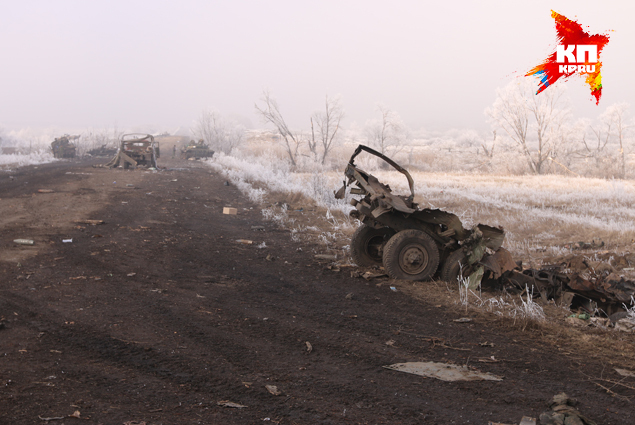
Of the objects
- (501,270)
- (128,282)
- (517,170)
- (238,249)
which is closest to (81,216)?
(238,249)

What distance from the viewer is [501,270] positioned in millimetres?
6105

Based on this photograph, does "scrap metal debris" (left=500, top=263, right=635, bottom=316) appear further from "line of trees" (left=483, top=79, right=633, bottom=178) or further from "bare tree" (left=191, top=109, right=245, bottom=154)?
"bare tree" (left=191, top=109, right=245, bottom=154)

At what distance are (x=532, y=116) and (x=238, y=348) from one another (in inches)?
1386

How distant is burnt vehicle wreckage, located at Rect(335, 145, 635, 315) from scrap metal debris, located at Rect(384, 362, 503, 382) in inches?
89.3

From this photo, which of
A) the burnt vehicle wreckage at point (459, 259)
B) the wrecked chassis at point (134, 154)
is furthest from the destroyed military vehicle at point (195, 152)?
the burnt vehicle wreckage at point (459, 259)

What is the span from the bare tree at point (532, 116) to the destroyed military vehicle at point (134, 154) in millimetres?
25767

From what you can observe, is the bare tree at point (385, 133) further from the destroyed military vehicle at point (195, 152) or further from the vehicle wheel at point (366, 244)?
the vehicle wheel at point (366, 244)

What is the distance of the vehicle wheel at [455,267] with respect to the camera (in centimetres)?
649

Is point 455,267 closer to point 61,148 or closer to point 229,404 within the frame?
point 229,404

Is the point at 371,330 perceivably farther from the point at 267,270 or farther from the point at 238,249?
the point at 238,249

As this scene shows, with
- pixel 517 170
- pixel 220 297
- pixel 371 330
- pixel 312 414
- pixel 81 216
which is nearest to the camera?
pixel 312 414

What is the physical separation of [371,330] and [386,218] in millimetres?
2410

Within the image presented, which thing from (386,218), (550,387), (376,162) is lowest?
(550,387)

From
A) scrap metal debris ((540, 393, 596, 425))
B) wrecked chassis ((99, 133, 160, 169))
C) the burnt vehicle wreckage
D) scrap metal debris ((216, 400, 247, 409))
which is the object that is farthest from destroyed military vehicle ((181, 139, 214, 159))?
scrap metal debris ((540, 393, 596, 425))
